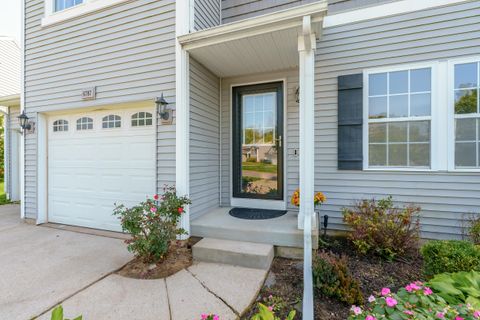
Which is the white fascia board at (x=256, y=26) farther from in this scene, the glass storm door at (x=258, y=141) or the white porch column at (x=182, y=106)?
the glass storm door at (x=258, y=141)

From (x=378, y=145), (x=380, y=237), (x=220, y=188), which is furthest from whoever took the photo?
(x=220, y=188)

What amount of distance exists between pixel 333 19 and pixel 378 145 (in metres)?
2.07

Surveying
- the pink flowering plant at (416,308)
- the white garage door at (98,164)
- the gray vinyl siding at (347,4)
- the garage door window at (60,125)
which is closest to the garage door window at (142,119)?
the white garage door at (98,164)

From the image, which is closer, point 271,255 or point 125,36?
point 271,255

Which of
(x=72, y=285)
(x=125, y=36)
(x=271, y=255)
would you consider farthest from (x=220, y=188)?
(x=125, y=36)

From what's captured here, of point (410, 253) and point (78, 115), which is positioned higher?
point (78, 115)

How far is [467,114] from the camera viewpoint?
3.20 metres

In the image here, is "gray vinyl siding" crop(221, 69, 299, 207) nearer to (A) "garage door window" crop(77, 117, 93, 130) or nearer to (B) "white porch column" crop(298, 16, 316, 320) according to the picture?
(B) "white porch column" crop(298, 16, 316, 320)

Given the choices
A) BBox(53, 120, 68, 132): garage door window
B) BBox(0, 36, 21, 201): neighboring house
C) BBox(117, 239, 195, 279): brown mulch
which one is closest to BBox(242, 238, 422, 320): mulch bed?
BBox(117, 239, 195, 279): brown mulch

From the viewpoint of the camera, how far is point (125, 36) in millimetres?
3850

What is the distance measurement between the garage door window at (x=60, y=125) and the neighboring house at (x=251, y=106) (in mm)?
64

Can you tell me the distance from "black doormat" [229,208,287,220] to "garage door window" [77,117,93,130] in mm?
3013

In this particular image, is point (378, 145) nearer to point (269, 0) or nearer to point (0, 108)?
point (269, 0)

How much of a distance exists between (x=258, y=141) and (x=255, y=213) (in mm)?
1280
